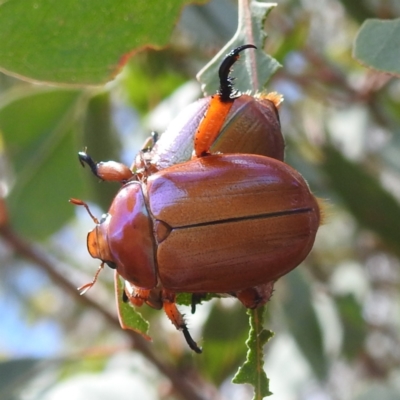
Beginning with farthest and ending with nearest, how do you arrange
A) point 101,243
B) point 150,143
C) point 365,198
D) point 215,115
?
point 365,198 → point 150,143 → point 101,243 → point 215,115

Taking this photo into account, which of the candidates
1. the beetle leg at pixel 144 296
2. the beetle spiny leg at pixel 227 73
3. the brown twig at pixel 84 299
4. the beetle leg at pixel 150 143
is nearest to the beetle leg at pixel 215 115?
the beetle spiny leg at pixel 227 73

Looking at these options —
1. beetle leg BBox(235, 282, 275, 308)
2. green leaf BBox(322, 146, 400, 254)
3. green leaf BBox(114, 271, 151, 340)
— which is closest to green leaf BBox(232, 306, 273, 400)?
beetle leg BBox(235, 282, 275, 308)

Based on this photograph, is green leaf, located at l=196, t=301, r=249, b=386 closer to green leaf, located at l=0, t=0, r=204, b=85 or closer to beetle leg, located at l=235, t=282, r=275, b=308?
beetle leg, located at l=235, t=282, r=275, b=308

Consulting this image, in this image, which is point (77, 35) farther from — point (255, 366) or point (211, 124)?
point (255, 366)

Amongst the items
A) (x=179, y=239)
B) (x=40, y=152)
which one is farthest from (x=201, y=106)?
(x=40, y=152)

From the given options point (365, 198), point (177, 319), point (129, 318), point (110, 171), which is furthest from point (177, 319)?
point (365, 198)

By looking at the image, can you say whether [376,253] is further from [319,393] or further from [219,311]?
[219,311]
